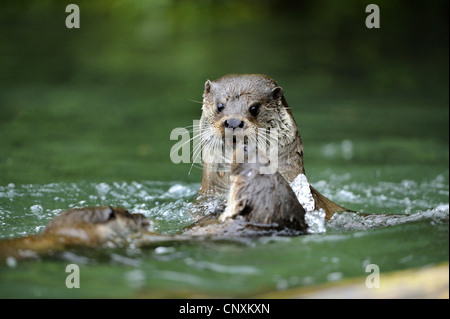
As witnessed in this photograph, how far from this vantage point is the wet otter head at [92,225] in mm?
3004

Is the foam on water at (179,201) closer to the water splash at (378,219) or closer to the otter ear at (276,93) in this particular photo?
the water splash at (378,219)

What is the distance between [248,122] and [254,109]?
170 mm

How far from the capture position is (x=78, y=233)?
9.83ft

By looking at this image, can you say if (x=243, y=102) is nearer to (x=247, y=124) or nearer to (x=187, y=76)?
(x=247, y=124)

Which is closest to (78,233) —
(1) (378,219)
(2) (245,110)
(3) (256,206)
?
(3) (256,206)

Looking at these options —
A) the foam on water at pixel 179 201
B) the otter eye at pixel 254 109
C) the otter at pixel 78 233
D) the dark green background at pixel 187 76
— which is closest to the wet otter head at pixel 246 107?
the otter eye at pixel 254 109

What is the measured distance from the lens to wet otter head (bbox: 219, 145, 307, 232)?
127 inches

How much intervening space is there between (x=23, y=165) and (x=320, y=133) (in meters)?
3.22

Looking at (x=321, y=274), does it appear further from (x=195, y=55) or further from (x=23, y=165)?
(x=195, y=55)

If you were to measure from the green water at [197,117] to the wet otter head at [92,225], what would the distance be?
9 centimetres

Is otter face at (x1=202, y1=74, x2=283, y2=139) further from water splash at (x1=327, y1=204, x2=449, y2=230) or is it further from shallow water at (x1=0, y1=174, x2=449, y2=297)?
water splash at (x1=327, y1=204, x2=449, y2=230)

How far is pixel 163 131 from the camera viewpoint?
725 cm

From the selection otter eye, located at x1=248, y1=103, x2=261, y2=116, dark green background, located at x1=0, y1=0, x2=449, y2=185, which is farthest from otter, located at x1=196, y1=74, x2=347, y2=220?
dark green background, located at x1=0, y1=0, x2=449, y2=185

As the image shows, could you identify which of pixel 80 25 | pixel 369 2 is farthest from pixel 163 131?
pixel 369 2
